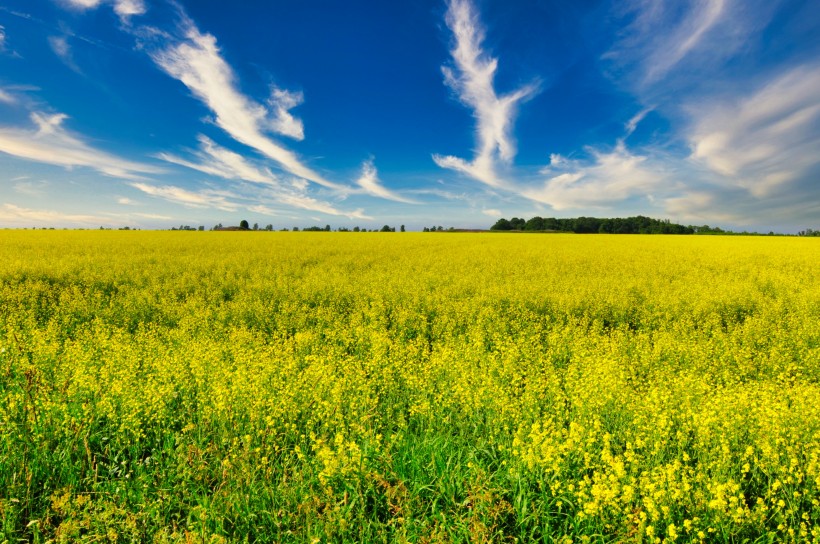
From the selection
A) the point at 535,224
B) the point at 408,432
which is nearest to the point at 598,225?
the point at 535,224

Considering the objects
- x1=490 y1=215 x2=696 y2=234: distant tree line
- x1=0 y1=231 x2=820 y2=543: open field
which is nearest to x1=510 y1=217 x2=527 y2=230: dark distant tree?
x1=490 y1=215 x2=696 y2=234: distant tree line

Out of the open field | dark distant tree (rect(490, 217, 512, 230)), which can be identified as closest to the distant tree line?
dark distant tree (rect(490, 217, 512, 230))

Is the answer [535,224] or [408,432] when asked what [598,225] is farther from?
[408,432]

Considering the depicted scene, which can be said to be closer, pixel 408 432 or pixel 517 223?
pixel 408 432

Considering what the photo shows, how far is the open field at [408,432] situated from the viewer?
2.98 meters

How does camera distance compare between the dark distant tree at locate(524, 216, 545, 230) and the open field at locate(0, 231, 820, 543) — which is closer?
the open field at locate(0, 231, 820, 543)

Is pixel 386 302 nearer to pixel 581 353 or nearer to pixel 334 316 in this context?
pixel 334 316

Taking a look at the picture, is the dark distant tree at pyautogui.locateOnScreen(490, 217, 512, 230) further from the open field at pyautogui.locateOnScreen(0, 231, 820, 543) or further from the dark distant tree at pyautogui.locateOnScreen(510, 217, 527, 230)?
the open field at pyautogui.locateOnScreen(0, 231, 820, 543)

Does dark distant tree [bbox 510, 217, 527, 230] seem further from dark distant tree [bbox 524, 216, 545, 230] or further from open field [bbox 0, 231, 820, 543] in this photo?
open field [bbox 0, 231, 820, 543]

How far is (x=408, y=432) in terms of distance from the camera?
14.2ft

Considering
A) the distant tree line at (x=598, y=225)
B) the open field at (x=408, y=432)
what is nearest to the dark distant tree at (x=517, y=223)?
the distant tree line at (x=598, y=225)

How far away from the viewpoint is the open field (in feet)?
9.78

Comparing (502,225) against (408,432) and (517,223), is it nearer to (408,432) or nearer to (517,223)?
(517,223)

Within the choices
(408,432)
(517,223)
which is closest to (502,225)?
(517,223)
